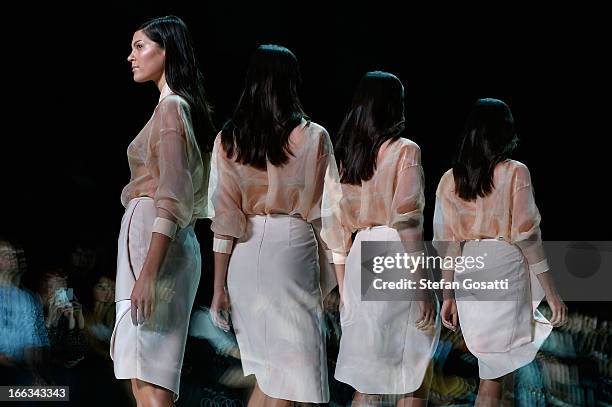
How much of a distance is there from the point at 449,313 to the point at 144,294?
4.64 feet

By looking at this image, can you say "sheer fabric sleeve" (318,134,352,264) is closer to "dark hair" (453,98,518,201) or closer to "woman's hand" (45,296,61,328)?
Result: "dark hair" (453,98,518,201)

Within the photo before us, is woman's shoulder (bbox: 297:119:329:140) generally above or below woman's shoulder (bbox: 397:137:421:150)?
above

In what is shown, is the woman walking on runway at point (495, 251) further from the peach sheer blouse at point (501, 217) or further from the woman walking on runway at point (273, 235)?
the woman walking on runway at point (273, 235)

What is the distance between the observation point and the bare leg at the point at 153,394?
308cm

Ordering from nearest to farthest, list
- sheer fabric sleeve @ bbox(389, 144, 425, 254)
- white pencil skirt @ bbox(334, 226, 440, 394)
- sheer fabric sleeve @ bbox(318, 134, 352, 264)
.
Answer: sheer fabric sleeve @ bbox(318, 134, 352, 264) < sheer fabric sleeve @ bbox(389, 144, 425, 254) < white pencil skirt @ bbox(334, 226, 440, 394)

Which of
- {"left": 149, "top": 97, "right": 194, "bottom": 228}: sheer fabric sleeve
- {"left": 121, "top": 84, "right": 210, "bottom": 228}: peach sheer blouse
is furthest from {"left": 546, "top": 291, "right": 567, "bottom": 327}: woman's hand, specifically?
{"left": 149, "top": 97, "right": 194, "bottom": 228}: sheer fabric sleeve

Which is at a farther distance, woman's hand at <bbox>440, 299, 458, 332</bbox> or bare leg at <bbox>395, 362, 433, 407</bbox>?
woman's hand at <bbox>440, 299, 458, 332</bbox>

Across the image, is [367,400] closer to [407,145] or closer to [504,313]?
[504,313]

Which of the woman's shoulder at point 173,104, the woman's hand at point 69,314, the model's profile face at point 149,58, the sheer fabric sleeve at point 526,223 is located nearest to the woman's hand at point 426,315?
the sheer fabric sleeve at point 526,223

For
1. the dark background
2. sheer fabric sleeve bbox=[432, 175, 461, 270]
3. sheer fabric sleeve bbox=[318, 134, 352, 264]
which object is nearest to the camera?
sheer fabric sleeve bbox=[318, 134, 352, 264]

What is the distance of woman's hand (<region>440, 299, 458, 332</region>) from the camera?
3.96m

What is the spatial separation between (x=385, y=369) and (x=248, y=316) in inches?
26.0

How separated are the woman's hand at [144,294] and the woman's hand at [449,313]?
4.44ft

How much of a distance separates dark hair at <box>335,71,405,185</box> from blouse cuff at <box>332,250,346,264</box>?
394 mm
